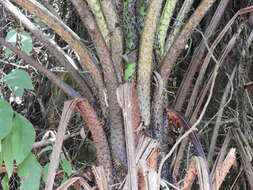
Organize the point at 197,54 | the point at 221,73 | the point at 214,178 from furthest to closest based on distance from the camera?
the point at 221,73, the point at 197,54, the point at 214,178

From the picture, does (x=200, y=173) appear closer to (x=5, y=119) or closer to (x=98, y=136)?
(x=98, y=136)

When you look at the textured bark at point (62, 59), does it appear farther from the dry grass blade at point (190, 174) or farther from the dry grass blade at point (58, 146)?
the dry grass blade at point (190, 174)

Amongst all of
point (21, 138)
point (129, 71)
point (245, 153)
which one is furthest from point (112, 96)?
point (245, 153)

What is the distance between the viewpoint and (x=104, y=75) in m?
0.76

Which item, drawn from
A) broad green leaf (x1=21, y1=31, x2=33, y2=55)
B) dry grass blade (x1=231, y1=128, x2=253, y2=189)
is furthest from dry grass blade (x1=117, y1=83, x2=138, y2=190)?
dry grass blade (x1=231, y1=128, x2=253, y2=189)

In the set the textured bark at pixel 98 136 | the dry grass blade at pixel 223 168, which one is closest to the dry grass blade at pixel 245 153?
the dry grass blade at pixel 223 168

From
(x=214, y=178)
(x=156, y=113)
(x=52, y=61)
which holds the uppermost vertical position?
(x=52, y=61)

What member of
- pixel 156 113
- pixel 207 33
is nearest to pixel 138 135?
pixel 156 113

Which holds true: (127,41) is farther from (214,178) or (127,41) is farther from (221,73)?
(221,73)

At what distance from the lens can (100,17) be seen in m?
0.76

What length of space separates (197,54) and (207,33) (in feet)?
0.24

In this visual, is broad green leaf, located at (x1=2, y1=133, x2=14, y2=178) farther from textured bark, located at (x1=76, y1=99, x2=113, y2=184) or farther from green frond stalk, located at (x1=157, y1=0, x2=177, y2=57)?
green frond stalk, located at (x1=157, y1=0, x2=177, y2=57)

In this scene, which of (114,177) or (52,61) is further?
(52,61)

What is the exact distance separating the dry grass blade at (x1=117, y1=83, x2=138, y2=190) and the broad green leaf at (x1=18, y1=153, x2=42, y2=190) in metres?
0.19
